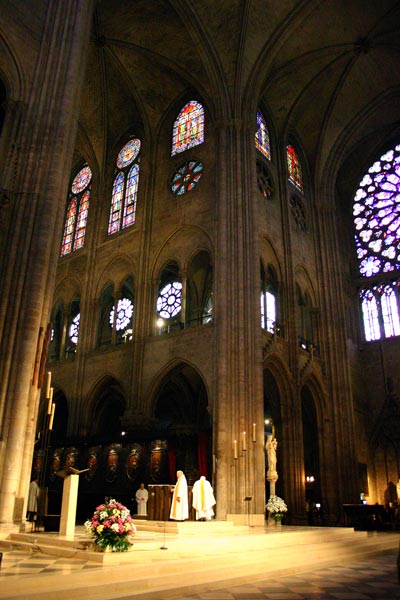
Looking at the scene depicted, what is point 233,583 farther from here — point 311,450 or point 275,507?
point 311,450

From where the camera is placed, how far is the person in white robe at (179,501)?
13.4 meters

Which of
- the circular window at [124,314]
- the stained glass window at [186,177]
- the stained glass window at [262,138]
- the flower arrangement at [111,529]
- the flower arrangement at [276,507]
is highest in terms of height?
the stained glass window at [262,138]

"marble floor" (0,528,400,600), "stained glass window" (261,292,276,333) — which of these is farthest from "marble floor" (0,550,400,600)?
"stained glass window" (261,292,276,333)

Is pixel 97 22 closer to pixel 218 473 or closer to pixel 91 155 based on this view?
pixel 91 155

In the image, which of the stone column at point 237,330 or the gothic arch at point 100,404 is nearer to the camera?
the stone column at point 237,330

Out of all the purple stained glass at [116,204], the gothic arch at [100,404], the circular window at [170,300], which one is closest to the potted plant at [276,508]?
the gothic arch at [100,404]

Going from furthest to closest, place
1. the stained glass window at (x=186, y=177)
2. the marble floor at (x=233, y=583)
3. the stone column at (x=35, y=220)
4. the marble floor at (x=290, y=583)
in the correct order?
1. the stained glass window at (x=186, y=177)
2. the stone column at (x=35, y=220)
3. the marble floor at (x=290, y=583)
4. the marble floor at (x=233, y=583)

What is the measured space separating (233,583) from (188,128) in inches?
858

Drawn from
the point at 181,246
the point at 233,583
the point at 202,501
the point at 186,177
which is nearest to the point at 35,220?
the point at 202,501

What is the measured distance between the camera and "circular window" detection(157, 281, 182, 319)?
84.2 feet

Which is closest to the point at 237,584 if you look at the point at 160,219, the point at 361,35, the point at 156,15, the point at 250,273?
the point at 250,273

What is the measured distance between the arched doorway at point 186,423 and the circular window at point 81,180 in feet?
42.1

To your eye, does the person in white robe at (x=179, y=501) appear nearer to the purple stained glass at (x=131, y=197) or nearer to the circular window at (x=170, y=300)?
the circular window at (x=170, y=300)

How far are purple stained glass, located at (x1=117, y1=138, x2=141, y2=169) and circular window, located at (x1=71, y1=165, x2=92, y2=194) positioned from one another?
7.98 feet
